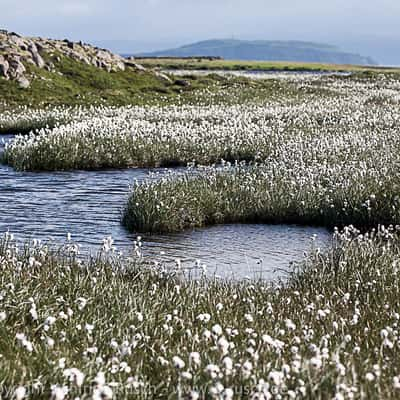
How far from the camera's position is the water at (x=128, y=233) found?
12.1 metres

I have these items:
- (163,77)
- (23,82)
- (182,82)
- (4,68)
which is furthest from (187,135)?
(163,77)

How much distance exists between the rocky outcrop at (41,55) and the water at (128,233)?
2330 cm

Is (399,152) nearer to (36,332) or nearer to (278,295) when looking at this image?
(278,295)

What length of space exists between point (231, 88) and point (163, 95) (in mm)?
6479

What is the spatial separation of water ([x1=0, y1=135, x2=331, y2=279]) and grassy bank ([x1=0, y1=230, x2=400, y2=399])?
146cm

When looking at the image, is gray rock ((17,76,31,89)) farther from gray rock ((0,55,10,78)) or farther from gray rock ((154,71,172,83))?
gray rock ((154,71,172,83))

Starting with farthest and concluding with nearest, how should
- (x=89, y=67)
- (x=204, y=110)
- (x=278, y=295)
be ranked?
(x=89, y=67) → (x=204, y=110) → (x=278, y=295)

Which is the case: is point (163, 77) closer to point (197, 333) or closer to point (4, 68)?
point (4, 68)

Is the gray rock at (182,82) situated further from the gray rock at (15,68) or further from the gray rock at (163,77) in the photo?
the gray rock at (15,68)

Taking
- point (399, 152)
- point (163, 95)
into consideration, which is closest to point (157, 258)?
Result: point (399, 152)

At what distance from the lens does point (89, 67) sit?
47.0m

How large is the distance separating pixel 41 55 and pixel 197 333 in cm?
4120

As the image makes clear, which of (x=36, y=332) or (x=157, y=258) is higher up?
(x=36, y=332)

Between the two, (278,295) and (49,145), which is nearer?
(278,295)
